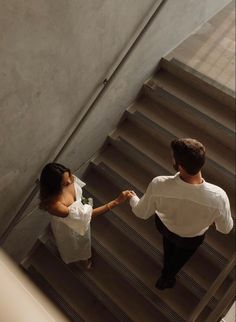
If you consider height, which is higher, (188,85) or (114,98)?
(188,85)

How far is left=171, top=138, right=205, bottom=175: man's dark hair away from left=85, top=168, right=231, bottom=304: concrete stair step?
1.66 m

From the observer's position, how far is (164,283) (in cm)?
381

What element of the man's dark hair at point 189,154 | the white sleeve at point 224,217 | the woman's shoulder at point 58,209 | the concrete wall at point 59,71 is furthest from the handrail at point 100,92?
the white sleeve at point 224,217

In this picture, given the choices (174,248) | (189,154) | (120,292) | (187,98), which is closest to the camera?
(189,154)

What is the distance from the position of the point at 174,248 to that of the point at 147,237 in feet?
2.83

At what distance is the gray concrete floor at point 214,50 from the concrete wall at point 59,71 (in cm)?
40

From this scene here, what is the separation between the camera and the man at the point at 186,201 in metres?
2.47

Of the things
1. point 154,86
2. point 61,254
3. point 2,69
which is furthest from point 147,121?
point 2,69

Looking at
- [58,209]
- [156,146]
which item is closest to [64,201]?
[58,209]

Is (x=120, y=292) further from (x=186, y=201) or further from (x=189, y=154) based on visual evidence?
(x=189, y=154)

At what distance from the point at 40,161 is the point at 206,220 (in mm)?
1720

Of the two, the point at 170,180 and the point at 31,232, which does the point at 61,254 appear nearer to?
the point at 31,232

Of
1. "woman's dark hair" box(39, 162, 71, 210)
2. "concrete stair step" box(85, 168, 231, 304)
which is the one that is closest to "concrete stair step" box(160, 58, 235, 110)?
"concrete stair step" box(85, 168, 231, 304)

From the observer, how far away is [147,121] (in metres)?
4.52
